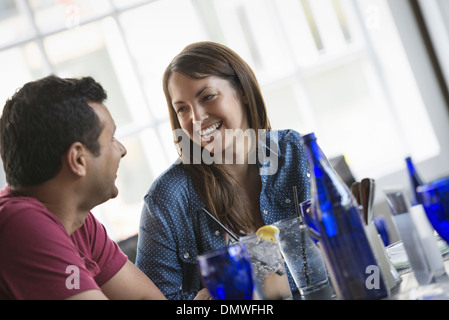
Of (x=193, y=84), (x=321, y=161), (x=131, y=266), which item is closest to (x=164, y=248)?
(x=131, y=266)

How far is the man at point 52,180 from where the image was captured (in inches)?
35.2

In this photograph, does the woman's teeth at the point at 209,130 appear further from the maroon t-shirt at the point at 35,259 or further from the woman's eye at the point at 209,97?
the maroon t-shirt at the point at 35,259

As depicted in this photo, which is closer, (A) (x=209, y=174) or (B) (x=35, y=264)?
(B) (x=35, y=264)

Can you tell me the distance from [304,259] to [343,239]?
0.74ft

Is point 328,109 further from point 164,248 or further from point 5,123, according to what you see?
point 5,123

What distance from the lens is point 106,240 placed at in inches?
52.0

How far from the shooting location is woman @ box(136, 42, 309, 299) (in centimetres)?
155

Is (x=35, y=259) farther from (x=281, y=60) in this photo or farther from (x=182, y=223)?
(x=281, y=60)

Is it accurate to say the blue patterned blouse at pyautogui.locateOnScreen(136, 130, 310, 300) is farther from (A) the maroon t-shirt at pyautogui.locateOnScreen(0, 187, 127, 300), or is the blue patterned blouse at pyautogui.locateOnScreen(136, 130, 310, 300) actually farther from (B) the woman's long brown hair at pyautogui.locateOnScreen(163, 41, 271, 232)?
(A) the maroon t-shirt at pyautogui.locateOnScreen(0, 187, 127, 300)

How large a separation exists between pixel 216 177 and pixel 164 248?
285 mm

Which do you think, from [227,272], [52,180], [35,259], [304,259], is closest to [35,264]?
[35,259]

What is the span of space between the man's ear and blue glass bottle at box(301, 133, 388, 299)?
469mm

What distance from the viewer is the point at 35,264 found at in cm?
89
